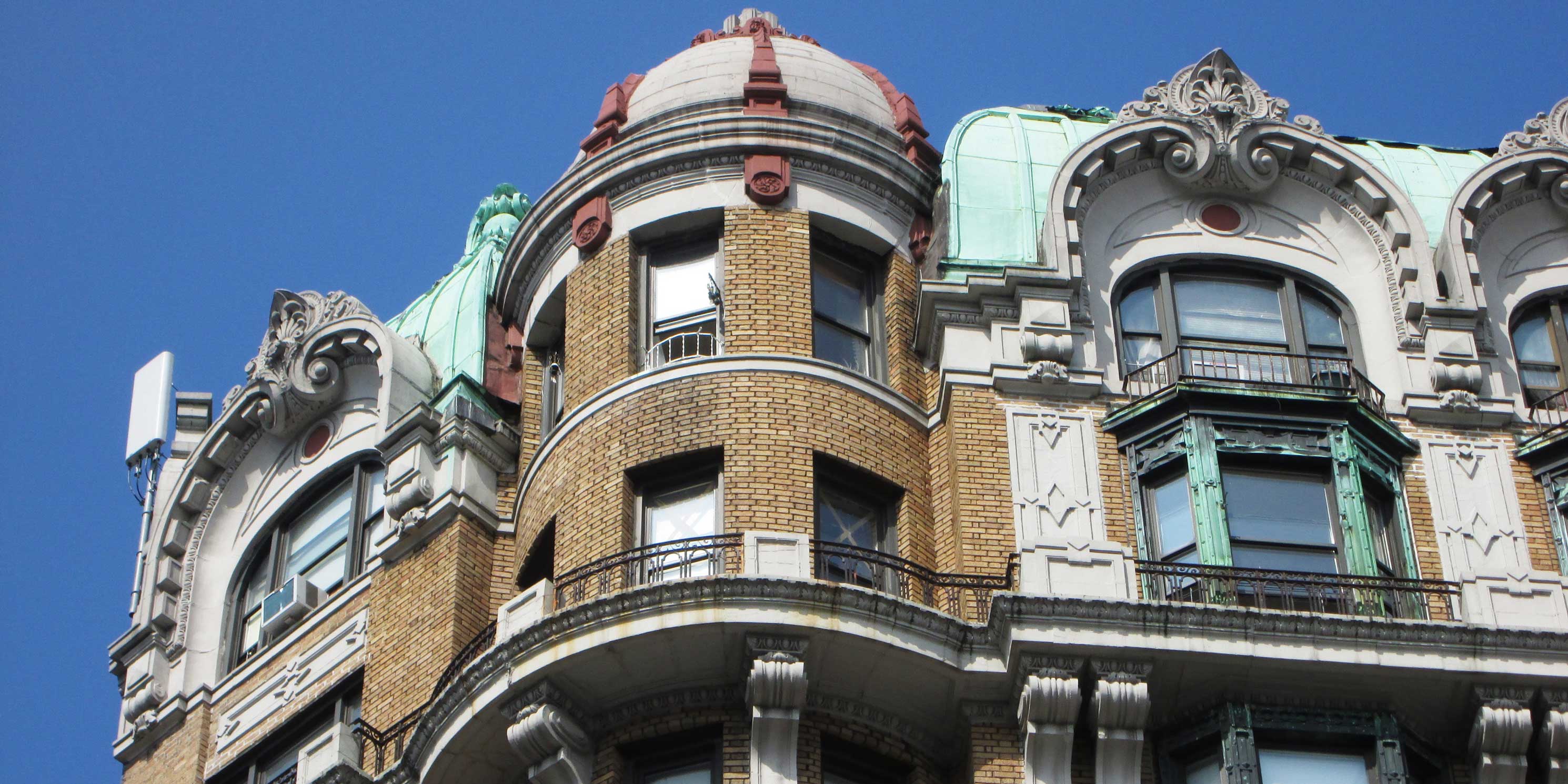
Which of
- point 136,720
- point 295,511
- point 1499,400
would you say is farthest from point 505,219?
point 1499,400

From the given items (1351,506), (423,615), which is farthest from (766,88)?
(1351,506)

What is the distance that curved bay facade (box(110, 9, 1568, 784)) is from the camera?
32.8m

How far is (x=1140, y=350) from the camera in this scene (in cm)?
3741

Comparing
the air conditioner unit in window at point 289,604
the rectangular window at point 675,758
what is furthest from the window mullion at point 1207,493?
the air conditioner unit in window at point 289,604

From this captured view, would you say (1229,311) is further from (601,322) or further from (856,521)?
(601,322)

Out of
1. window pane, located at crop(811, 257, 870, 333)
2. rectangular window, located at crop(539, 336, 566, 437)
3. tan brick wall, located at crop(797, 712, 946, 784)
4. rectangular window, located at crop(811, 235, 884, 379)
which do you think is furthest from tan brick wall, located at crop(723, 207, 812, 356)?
tan brick wall, located at crop(797, 712, 946, 784)

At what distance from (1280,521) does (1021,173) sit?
6.77m

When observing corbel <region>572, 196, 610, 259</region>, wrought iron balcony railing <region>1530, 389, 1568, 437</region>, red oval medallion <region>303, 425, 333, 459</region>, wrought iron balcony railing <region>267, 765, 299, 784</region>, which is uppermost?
corbel <region>572, 196, 610, 259</region>

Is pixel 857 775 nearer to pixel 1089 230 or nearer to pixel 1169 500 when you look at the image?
pixel 1169 500

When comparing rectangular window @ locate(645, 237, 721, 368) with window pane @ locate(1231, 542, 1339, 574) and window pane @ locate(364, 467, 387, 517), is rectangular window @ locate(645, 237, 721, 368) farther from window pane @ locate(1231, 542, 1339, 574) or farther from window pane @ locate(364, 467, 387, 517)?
window pane @ locate(1231, 542, 1339, 574)

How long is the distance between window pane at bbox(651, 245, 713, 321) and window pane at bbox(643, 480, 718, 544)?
10.2 feet

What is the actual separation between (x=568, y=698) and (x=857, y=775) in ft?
11.3

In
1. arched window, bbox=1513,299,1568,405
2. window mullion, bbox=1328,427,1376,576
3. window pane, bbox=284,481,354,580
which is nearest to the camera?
window mullion, bbox=1328,427,1376,576

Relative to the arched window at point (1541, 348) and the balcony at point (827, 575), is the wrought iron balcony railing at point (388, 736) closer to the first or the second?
the balcony at point (827, 575)
